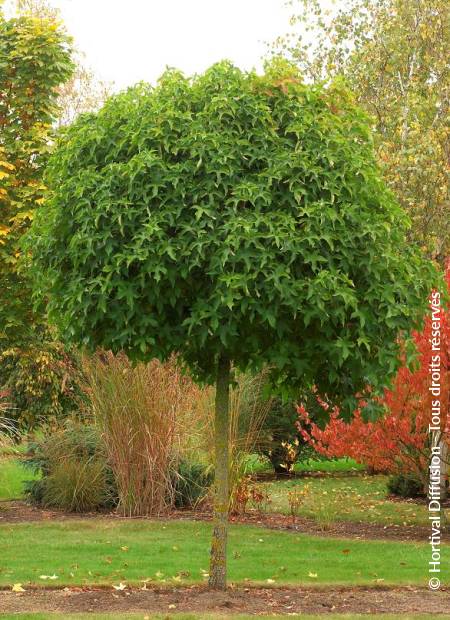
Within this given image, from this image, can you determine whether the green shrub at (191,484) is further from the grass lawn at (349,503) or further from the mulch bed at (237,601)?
the mulch bed at (237,601)

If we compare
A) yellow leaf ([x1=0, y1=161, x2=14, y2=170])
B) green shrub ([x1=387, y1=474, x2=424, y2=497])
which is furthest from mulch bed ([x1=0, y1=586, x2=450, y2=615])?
green shrub ([x1=387, y1=474, x2=424, y2=497])

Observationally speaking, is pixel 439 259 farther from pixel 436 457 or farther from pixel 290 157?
pixel 290 157

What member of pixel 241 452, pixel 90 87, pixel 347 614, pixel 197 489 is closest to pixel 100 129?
pixel 347 614

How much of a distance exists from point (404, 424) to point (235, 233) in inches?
209

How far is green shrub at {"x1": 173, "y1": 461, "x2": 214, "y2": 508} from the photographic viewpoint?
1413 centimetres

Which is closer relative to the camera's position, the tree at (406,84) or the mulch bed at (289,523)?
the mulch bed at (289,523)

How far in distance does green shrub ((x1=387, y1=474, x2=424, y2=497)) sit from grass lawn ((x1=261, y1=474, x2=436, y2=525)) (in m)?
0.26

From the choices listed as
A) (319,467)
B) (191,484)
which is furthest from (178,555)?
(319,467)

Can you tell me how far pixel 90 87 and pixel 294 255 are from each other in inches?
946

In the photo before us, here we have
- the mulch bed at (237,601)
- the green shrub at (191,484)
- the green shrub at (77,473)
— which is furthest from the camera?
the green shrub at (191,484)

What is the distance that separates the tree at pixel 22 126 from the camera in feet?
44.8

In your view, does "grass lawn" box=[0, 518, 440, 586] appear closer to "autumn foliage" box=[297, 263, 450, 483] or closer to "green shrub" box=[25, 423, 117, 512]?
"green shrub" box=[25, 423, 117, 512]

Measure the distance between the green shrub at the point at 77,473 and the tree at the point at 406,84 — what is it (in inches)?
274

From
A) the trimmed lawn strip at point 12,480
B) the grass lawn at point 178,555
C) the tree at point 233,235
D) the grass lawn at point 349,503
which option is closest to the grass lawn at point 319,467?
the grass lawn at point 349,503
